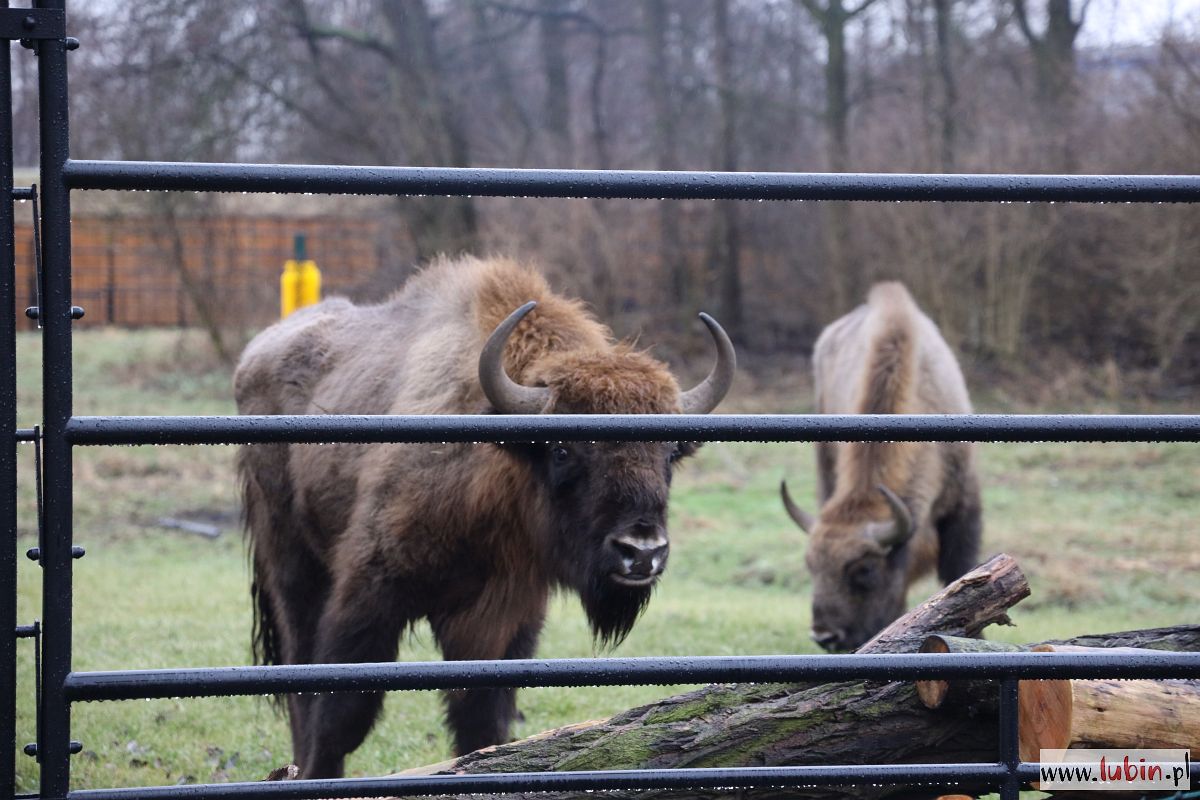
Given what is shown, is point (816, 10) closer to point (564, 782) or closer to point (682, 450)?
point (682, 450)

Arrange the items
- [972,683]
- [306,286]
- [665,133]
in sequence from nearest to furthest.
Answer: [972,683], [306,286], [665,133]

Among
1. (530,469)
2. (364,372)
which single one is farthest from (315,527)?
(530,469)

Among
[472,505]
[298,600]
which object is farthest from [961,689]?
[298,600]

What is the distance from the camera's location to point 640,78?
91.7 ft

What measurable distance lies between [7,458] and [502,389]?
2.41m

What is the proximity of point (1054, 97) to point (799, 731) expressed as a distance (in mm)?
20648

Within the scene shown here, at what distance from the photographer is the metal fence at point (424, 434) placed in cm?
227

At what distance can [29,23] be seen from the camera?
2.24 metres

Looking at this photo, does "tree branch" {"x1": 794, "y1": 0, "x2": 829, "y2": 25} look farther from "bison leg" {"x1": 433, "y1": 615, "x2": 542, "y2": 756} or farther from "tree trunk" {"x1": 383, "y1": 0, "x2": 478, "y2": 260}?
"bison leg" {"x1": 433, "y1": 615, "x2": 542, "y2": 756}

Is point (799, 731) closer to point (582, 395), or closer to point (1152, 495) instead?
point (582, 395)

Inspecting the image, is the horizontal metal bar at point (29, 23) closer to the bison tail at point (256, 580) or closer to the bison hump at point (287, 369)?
the bison hump at point (287, 369)

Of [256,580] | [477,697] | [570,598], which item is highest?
[256,580]

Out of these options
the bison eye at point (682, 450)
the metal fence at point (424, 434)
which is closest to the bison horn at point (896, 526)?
the bison eye at point (682, 450)

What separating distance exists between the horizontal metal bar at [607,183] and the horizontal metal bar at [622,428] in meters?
0.44
